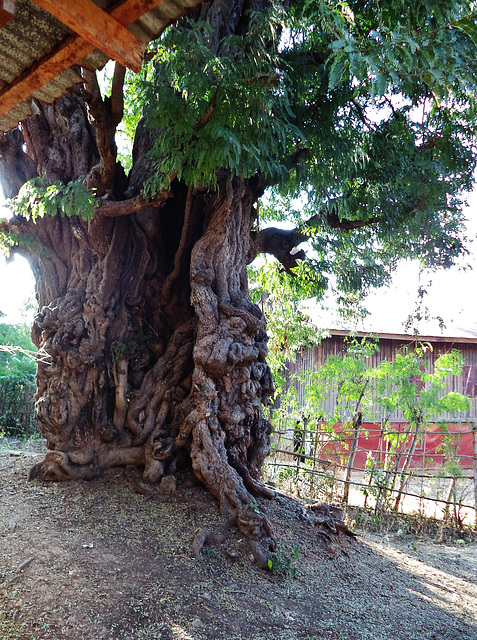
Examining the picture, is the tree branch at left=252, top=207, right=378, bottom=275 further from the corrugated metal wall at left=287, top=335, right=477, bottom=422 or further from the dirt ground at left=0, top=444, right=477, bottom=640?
the corrugated metal wall at left=287, top=335, right=477, bottom=422

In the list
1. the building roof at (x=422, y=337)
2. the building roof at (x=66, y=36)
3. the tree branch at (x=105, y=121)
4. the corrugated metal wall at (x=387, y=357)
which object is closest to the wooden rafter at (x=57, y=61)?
the building roof at (x=66, y=36)

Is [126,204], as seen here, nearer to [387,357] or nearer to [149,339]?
[149,339]

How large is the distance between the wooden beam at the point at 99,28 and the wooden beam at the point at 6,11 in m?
0.25

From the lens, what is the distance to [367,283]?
7.11m

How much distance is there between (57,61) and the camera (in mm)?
2344

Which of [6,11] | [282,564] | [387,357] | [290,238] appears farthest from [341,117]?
[387,357]

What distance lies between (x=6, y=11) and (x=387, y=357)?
11590 mm

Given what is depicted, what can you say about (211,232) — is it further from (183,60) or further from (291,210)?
(291,210)

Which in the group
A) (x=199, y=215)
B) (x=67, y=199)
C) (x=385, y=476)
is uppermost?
(x=199, y=215)

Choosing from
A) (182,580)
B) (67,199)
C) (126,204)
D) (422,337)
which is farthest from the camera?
(422,337)

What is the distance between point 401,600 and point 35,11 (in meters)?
4.97

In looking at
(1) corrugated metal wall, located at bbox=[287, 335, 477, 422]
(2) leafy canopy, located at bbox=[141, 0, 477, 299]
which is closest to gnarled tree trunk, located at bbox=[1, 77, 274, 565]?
(2) leafy canopy, located at bbox=[141, 0, 477, 299]

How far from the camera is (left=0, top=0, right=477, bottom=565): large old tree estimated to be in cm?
392

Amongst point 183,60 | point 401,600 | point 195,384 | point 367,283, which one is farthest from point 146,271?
point 401,600
